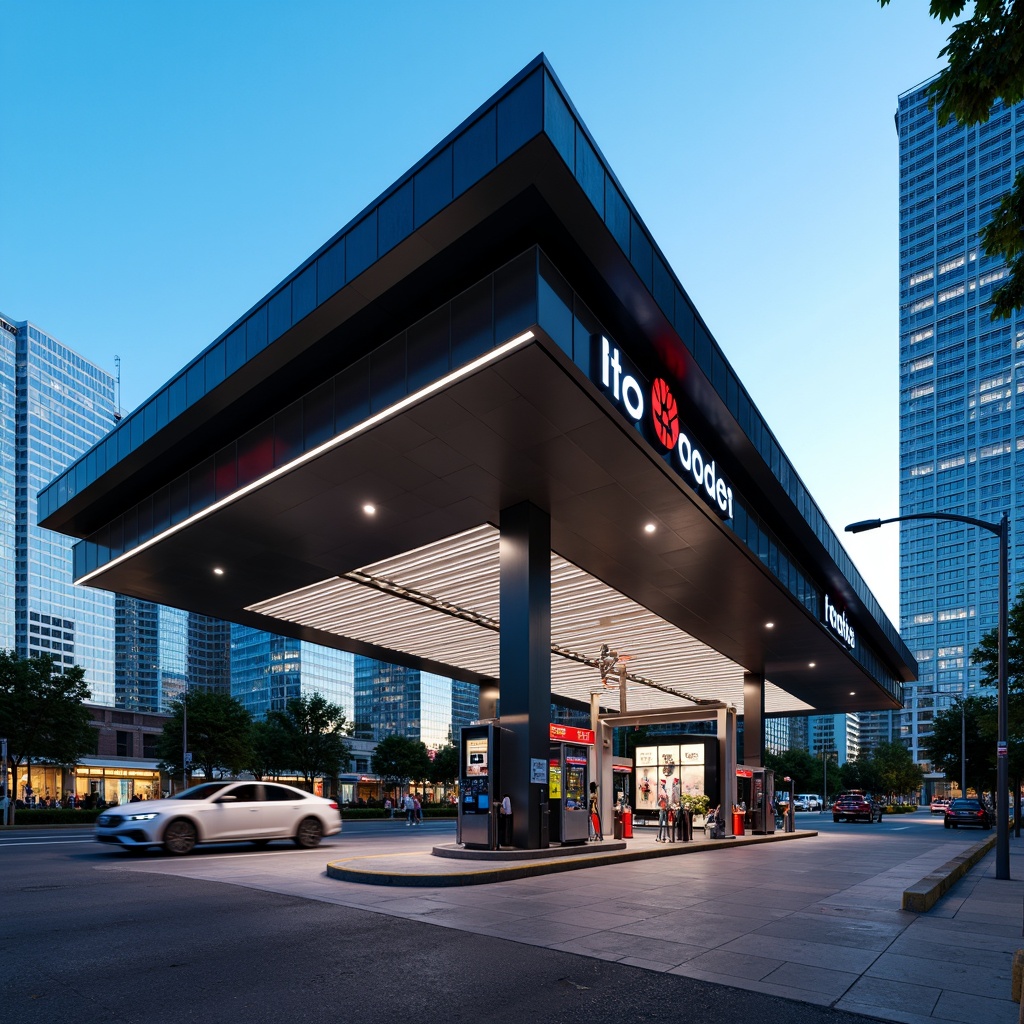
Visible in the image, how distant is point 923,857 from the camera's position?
2277 centimetres

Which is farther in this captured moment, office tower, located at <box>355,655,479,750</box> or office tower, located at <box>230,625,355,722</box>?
office tower, located at <box>355,655,479,750</box>

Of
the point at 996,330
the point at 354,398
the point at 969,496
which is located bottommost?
the point at 354,398

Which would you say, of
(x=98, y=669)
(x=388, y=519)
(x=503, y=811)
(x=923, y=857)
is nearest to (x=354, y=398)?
(x=388, y=519)

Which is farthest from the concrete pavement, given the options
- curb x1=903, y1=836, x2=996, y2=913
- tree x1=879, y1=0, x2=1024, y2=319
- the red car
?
the red car

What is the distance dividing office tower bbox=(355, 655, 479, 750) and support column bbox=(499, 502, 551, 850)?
536ft

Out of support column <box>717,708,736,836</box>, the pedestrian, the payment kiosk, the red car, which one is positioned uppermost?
the pedestrian

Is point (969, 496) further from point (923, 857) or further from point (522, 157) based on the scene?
point (522, 157)

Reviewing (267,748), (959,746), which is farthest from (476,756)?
(959,746)

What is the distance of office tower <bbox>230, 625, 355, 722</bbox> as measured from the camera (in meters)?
158

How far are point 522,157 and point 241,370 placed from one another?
7935mm

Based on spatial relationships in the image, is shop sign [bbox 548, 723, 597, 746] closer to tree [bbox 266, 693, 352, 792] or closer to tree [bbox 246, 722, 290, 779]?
tree [bbox 266, 693, 352, 792]

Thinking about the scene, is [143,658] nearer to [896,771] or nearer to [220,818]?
[896,771]

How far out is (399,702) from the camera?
600ft

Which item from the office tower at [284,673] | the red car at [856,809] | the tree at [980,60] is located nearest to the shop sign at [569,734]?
the tree at [980,60]
